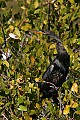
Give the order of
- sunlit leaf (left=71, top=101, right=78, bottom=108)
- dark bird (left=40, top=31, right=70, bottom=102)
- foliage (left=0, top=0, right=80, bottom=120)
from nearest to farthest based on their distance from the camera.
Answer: sunlit leaf (left=71, top=101, right=78, bottom=108) < foliage (left=0, top=0, right=80, bottom=120) < dark bird (left=40, top=31, right=70, bottom=102)

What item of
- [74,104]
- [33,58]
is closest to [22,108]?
[74,104]

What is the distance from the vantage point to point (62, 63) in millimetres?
3533

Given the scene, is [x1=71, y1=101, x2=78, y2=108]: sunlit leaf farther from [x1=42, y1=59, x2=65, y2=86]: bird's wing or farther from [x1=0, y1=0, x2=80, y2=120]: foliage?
[x1=42, y1=59, x2=65, y2=86]: bird's wing

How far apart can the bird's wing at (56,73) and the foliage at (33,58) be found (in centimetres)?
6

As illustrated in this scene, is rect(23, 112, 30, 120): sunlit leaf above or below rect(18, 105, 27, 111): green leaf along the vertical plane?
below

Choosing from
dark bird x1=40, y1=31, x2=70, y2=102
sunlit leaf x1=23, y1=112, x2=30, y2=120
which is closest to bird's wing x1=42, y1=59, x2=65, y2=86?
dark bird x1=40, y1=31, x2=70, y2=102

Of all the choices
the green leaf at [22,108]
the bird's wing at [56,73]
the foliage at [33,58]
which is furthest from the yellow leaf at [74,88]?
the bird's wing at [56,73]

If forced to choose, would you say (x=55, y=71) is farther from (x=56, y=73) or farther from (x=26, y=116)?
(x=26, y=116)

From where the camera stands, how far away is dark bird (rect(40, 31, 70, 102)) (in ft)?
11.2

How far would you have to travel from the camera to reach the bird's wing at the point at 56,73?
136 inches

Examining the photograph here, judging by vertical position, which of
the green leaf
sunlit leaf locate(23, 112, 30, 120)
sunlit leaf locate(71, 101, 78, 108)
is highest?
sunlit leaf locate(71, 101, 78, 108)

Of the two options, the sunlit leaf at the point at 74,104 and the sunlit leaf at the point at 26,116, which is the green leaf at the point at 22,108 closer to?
the sunlit leaf at the point at 26,116

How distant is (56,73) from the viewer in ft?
11.9

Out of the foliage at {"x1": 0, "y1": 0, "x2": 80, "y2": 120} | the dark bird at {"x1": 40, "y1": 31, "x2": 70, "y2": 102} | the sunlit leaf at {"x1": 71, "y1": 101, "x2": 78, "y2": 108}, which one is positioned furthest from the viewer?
the dark bird at {"x1": 40, "y1": 31, "x2": 70, "y2": 102}
